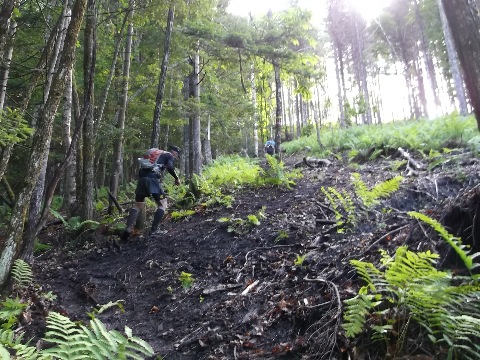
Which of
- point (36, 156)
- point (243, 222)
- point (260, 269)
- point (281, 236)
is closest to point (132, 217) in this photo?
point (243, 222)

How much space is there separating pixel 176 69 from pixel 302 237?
910 cm

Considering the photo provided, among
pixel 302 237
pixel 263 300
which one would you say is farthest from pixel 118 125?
pixel 263 300

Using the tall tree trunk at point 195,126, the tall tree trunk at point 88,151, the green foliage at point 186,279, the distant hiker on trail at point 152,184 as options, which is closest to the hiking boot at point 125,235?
the distant hiker on trail at point 152,184

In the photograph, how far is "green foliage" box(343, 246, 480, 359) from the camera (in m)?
2.22

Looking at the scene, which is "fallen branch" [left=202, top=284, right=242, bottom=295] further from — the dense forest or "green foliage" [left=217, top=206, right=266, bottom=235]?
the dense forest

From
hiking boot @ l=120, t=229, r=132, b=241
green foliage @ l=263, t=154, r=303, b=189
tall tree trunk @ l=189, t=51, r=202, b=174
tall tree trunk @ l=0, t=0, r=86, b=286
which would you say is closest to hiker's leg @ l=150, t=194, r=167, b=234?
hiking boot @ l=120, t=229, r=132, b=241

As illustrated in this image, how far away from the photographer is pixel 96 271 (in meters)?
6.10

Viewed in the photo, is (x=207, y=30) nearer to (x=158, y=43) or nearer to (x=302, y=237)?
(x=158, y=43)

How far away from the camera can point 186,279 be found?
527 cm

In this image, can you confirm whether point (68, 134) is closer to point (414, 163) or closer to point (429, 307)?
point (414, 163)

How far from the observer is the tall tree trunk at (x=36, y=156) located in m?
4.34

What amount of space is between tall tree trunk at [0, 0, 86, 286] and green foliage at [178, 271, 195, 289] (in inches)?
88.5

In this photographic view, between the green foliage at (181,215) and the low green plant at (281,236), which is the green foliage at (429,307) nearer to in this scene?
the low green plant at (281,236)

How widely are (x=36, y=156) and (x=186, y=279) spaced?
8.84 feet
